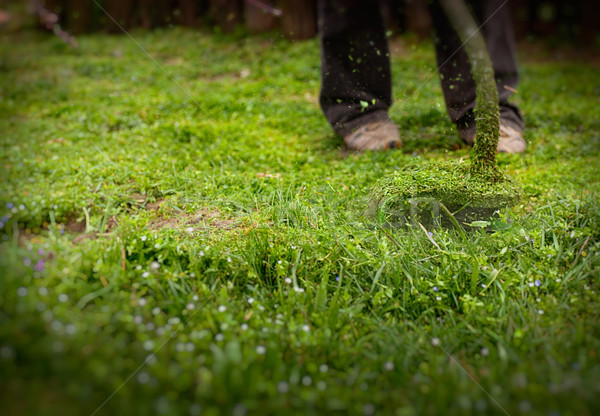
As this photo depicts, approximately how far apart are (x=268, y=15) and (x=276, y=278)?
5024 millimetres

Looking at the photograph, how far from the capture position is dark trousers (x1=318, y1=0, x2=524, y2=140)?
10.9ft

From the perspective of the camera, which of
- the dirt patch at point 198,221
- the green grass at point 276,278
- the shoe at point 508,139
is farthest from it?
the shoe at point 508,139

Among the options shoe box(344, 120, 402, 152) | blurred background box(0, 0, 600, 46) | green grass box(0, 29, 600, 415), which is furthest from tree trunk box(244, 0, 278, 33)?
shoe box(344, 120, 402, 152)

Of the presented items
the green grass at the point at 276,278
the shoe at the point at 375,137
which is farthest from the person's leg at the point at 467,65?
the shoe at the point at 375,137

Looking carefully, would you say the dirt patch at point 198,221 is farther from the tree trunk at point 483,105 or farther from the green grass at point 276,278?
the tree trunk at point 483,105

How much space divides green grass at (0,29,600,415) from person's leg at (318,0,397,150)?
0.24 metres

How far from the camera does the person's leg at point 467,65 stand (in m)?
3.27

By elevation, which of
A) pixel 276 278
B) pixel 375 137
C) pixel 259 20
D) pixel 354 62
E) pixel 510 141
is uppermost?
pixel 259 20

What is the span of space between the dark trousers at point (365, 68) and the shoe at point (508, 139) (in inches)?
3.9

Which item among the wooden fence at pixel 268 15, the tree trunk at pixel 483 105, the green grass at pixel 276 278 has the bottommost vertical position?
the green grass at pixel 276 278

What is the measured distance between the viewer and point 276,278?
2.00 m

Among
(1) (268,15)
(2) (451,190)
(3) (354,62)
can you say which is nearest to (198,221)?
(2) (451,190)

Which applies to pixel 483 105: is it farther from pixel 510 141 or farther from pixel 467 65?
pixel 467 65

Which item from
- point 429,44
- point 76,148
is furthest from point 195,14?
point 76,148
